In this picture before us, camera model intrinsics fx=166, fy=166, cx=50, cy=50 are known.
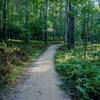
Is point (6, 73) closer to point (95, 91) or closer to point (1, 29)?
point (95, 91)

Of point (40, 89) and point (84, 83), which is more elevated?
point (84, 83)

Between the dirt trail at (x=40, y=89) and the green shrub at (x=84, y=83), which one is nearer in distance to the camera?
the dirt trail at (x=40, y=89)

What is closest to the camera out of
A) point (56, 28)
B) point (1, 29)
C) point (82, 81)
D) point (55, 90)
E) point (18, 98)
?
point (18, 98)

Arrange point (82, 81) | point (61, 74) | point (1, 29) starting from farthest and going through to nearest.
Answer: point (1, 29) < point (61, 74) < point (82, 81)

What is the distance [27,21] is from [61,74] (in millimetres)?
18369

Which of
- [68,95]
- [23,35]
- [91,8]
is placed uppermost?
[91,8]

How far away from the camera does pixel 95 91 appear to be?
6594mm

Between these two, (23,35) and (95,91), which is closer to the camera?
(95,91)

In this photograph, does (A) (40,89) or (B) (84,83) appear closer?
(A) (40,89)

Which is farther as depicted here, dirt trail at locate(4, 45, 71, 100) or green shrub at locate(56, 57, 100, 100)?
green shrub at locate(56, 57, 100, 100)

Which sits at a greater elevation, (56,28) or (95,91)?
(56,28)

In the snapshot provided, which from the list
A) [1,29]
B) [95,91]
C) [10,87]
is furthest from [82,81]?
[1,29]

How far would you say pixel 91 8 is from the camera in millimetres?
11680

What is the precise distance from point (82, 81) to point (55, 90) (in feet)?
4.50
